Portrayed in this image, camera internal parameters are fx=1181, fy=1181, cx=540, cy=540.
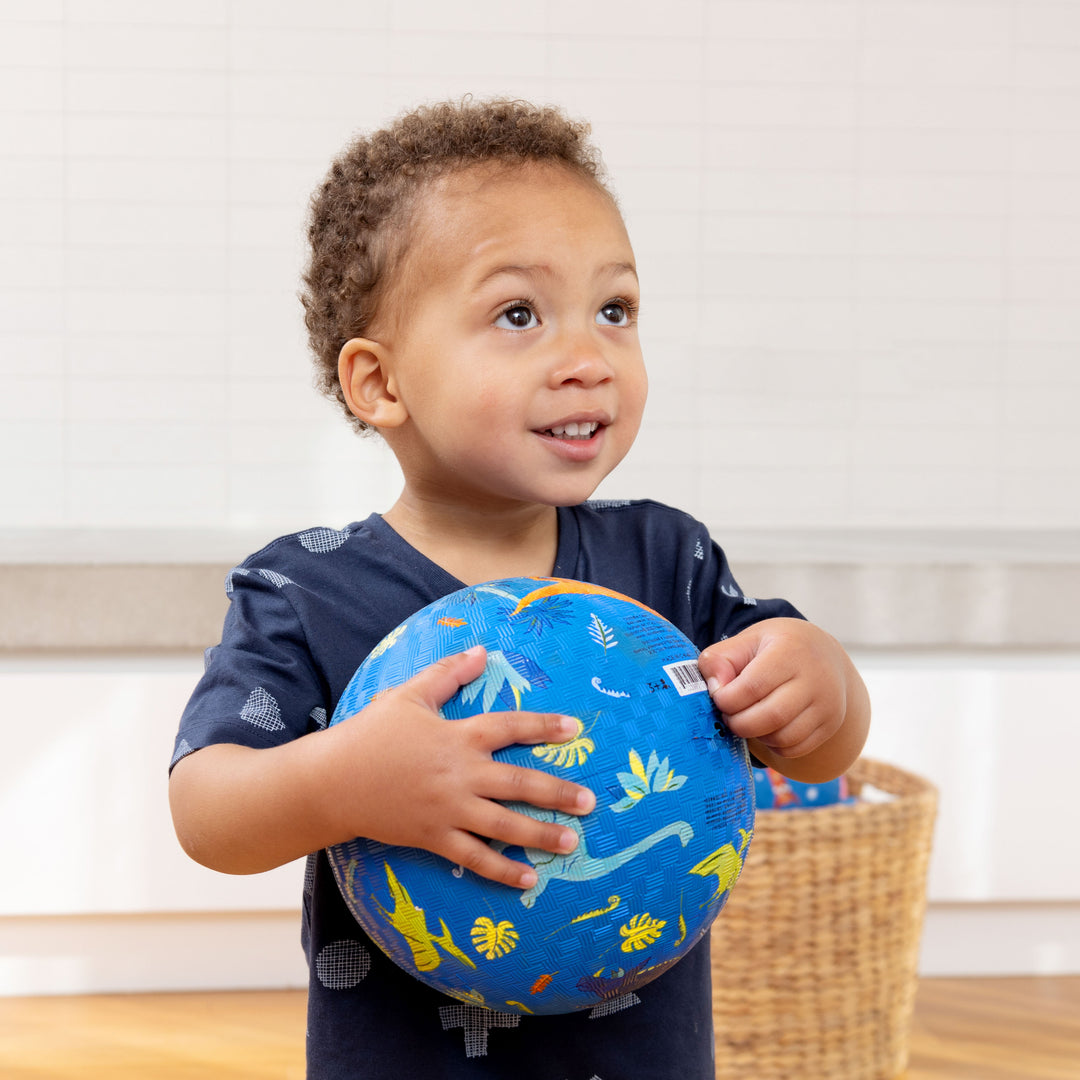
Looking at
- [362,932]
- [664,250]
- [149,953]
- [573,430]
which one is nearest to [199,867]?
[149,953]

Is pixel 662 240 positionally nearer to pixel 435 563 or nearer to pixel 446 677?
pixel 435 563

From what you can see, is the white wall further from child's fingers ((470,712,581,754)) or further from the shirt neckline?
child's fingers ((470,712,581,754))

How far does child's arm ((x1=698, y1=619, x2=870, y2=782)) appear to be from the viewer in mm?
838

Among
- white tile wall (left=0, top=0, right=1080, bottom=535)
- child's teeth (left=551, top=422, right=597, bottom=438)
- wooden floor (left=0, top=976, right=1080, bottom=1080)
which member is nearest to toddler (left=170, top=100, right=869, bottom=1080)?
child's teeth (left=551, top=422, right=597, bottom=438)

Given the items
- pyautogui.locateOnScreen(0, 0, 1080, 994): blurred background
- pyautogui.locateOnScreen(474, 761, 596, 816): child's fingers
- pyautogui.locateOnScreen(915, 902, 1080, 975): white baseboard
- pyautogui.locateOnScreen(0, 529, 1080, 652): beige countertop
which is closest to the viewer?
pyautogui.locateOnScreen(474, 761, 596, 816): child's fingers

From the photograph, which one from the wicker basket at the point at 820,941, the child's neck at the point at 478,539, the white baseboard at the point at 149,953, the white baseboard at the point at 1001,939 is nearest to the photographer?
the child's neck at the point at 478,539

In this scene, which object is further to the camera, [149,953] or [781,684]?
[149,953]

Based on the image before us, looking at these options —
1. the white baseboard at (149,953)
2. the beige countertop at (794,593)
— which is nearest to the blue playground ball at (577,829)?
the beige countertop at (794,593)

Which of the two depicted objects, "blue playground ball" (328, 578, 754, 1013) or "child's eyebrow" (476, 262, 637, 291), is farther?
"child's eyebrow" (476, 262, 637, 291)

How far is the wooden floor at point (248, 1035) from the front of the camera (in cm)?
202

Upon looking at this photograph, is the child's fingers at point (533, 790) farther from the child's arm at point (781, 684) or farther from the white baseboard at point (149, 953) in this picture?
the white baseboard at point (149, 953)

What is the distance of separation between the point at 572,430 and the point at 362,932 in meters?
0.44

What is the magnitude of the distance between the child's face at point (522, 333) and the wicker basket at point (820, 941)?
3.51 ft

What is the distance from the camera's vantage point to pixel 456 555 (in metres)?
1.02
